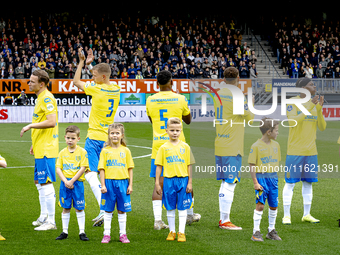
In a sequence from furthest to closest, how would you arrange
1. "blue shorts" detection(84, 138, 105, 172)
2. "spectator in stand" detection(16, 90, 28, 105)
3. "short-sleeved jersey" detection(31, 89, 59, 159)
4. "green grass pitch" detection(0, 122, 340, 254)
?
"spectator in stand" detection(16, 90, 28, 105), "blue shorts" detection(84, 138, 105, 172), "short-sleeved jersey" detection(31, 89, 59, 159), "green grass pitch" detection(0, 122, 340, 254)

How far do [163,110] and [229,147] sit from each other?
3.45 ft

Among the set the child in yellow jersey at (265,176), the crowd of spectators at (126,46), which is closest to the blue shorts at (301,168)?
the child in yellow jersey at (265,176)

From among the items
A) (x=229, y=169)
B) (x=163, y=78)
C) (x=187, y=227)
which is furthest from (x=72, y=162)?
(x=229, y=169)

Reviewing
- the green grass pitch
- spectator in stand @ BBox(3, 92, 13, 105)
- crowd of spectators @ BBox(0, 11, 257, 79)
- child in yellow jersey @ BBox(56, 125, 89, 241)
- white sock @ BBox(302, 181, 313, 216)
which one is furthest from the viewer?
crowd of spectators @ BBox(0, 11, 257, 79)

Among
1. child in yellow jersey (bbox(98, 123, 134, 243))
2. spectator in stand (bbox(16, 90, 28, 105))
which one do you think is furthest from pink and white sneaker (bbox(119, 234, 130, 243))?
spectator in stand (bbox(16, 90, 28, 105))

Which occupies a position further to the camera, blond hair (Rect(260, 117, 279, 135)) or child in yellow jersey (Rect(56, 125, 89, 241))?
child in yellow jersey (Rect(56, 125, 89, 241))

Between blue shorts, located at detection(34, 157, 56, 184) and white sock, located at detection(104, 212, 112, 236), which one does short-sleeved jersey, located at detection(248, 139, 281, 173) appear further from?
blue shorts, located at detection(34, 157, 56, 184)

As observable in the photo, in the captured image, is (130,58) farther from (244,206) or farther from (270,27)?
(244,206)

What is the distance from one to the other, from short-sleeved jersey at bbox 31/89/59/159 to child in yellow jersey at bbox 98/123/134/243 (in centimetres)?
104

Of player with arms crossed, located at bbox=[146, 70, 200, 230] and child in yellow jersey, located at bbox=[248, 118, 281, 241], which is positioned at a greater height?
player with arms crossed, located at bbox=[146, 70, 200, 230]

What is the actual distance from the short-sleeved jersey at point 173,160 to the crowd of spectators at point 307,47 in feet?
83.5

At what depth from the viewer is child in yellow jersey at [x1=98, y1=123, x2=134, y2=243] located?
559cm

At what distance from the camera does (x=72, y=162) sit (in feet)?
19.5

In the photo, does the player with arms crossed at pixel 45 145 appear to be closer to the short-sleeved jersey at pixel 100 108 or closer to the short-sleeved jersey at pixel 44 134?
the short-sleeved jersey at pixel 44 134
